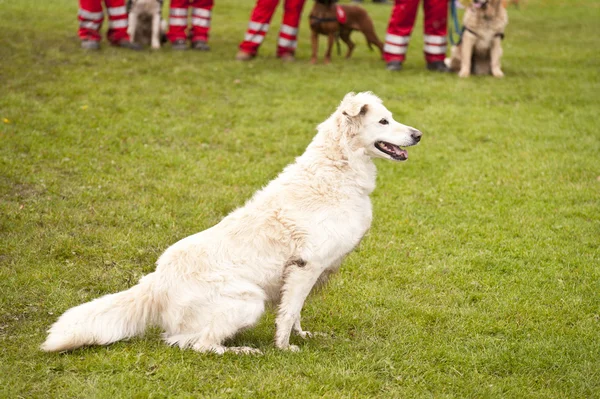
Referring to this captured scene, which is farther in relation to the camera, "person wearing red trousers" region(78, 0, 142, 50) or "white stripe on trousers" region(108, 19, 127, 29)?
"white stripe on trousers" region(108, 19, 127, 29)

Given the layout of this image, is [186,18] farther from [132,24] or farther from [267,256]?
[267,256]

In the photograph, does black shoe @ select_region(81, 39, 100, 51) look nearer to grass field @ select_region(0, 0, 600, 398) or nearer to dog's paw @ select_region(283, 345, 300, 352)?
grass field @ select_region(0, 0, 600, 398)

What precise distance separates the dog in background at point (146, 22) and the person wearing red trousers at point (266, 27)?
5.29 ft

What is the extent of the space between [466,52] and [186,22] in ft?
17.3

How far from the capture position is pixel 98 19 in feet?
39.7

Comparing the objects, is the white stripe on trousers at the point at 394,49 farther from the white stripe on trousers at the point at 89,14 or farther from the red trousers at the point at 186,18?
the white stripe on trousers at the point at 89,14

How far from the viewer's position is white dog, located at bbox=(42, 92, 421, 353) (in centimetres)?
423

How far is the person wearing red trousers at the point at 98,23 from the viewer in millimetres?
11969

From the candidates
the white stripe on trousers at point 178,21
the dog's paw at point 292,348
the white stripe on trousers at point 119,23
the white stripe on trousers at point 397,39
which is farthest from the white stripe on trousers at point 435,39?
the dog's paw at point 292,348

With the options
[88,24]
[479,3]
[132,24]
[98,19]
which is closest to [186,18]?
[132,24]

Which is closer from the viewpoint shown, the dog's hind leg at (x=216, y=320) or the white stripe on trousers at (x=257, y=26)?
the dog's hind leg at (x=216, y=320)

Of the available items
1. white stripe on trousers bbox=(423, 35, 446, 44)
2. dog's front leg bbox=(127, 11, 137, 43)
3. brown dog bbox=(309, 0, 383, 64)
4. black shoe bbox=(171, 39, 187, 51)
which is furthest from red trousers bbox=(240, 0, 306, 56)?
white stripe on trousers bbox=(423, 35, 446, 44)

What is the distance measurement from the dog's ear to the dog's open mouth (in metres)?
0.25

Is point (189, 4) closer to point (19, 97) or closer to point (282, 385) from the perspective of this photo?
point (19, 97)
